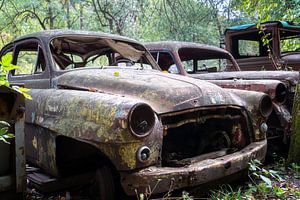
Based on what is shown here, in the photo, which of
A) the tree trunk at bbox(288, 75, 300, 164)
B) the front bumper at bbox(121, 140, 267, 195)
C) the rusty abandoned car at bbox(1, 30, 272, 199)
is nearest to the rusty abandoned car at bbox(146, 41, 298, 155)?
the tree trunk at bbox(288, 75, 300, 164)

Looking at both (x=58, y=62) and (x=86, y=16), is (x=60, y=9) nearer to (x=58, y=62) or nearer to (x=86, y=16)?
(x=86, y=16)

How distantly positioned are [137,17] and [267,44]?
5820 mm

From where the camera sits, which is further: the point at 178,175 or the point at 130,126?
the point at 178,175

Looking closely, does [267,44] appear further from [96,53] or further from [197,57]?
[96,53]

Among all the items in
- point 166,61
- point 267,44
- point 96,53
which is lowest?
point 166,61

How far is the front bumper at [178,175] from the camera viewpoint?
8.39ft

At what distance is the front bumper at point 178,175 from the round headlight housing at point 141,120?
0.28 m

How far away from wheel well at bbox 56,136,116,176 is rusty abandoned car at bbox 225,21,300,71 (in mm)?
4336

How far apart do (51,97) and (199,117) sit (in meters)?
1.34

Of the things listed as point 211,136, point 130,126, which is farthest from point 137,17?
point 130,126

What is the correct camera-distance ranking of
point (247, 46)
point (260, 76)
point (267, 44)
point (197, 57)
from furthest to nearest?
1. point (247, 46)
2. point (267, 44)
3. point (197, 57)
4. point (260, 76)

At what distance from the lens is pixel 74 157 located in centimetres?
327

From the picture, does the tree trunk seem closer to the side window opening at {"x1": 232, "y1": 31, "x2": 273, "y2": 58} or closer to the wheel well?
the wheel well

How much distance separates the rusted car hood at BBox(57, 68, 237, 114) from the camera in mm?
2996
